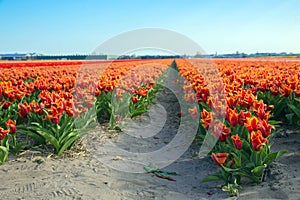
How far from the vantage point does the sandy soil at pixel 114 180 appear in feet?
11.0

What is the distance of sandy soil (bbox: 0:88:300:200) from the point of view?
3.34 metres

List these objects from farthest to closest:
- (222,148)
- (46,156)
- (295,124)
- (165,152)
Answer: (295,124) → (165,152) → (46,156) → (222,148)

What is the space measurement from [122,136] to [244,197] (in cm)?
317

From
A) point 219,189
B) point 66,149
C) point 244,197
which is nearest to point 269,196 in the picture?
point 244,197

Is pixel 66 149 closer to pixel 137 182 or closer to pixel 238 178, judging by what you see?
pixel 137 182

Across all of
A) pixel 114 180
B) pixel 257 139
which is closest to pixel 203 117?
pixel 257 139

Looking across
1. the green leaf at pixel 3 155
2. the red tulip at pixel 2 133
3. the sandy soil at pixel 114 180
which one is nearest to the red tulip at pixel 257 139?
the sandy soil at pixel 114 180

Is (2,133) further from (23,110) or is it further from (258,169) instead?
(258,169)

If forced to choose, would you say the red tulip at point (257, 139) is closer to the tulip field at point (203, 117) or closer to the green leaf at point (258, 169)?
the tulip field at point (203, 117)

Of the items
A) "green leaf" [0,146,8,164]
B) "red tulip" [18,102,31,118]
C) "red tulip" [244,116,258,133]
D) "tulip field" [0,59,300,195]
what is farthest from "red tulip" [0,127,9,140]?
"red tulip" [244,116,258,133]

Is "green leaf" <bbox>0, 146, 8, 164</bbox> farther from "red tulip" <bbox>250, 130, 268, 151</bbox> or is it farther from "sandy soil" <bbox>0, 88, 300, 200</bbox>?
"red tulip" <bbox>250, 130, 268, 151</bbox>

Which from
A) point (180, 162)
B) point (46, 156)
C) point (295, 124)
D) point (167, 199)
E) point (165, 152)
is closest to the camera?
point (167, 199)

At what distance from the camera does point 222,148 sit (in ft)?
12.6

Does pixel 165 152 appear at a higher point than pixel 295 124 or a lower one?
lower
